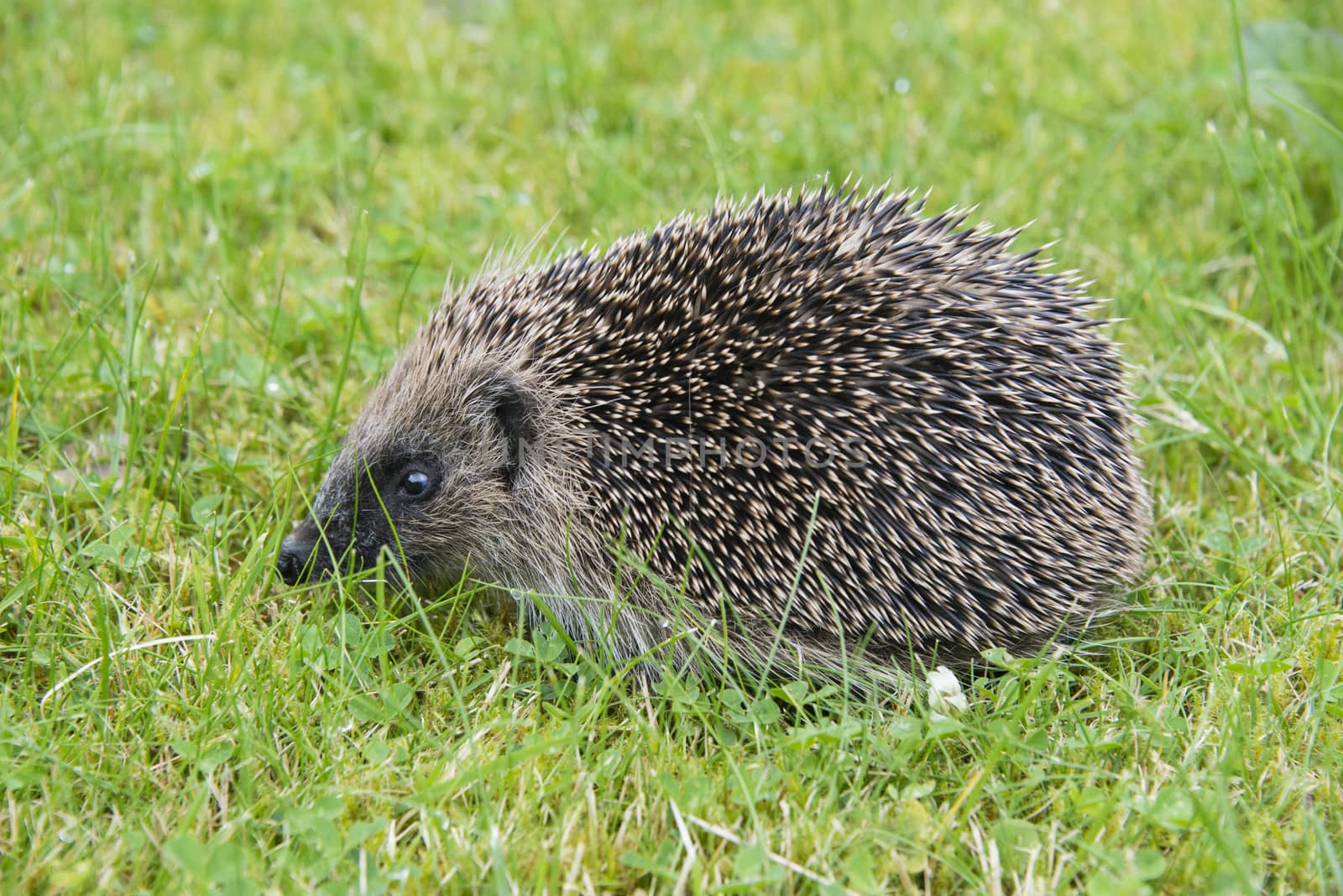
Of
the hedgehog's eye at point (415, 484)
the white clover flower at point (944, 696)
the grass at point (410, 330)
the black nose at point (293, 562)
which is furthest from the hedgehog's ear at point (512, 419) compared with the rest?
the white clover flower at point (944, 696)

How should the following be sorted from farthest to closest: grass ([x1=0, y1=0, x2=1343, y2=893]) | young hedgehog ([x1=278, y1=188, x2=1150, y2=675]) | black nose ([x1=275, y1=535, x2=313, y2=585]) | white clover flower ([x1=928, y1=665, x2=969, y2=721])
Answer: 1. black nose ([x1=275, y1=535, x2=313, y2=585])
2. young hedgehog ([x1=278, y1=188, x2=1150, y2=675])
3. white clover flower ([x1=928, y1=665, x2=969, y2=721])
4. grass ([x1=0, y1=0, x2=1343, y2=893])

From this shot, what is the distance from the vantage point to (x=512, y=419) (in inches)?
173

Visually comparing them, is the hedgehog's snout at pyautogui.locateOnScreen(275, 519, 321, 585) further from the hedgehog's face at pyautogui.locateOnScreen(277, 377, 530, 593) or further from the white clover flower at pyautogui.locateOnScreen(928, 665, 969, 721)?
the white clover flower at pyautogui.locateOnScreen(928, 665, 969, 721)

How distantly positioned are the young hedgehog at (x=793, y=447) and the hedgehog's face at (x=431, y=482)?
0.4 inches

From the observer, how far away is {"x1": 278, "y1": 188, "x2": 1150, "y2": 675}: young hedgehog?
12.8ft

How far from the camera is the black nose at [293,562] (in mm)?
4184

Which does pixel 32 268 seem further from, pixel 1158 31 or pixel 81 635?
pixel 1158 31

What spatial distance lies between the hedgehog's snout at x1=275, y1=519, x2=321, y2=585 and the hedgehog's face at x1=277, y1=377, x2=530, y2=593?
0.03 metres

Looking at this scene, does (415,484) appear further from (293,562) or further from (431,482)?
(293,562)

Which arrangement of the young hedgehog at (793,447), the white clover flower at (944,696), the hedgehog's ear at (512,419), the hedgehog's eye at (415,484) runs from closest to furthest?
the white clover flower at (944,696) < the young hedgehog at (793,447) < the hedgehog's ear at (512,419) < the hedgehog's eye at (415,484)

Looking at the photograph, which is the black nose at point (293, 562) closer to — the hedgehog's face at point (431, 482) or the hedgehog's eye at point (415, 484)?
the hedgehog's face at point (431, 482)

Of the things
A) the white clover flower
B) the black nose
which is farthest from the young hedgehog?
the white clover flower

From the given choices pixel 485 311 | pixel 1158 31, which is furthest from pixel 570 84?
pixel 1158 31

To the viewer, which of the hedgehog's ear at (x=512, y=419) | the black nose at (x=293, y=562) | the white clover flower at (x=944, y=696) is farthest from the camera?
the hedgehog's ear at (x=512, y=419)
